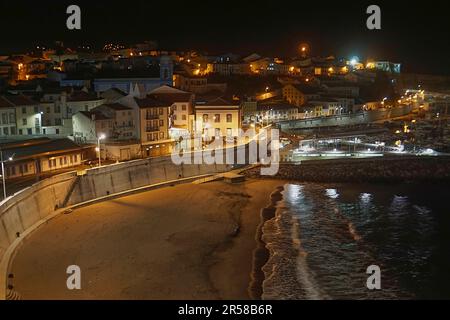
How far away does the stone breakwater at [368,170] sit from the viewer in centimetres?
2905

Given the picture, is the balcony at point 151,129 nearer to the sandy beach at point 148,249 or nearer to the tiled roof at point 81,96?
the tiled roof at point 81,96

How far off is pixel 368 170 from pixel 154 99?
1306 centimetres

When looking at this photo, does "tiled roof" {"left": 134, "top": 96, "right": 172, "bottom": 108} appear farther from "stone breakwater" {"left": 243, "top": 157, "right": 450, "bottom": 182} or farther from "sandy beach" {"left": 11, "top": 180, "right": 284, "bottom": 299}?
"sandy beach" {"left": 11, "top": 180, "right": 284, "bottom": 299}

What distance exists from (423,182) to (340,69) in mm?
39408

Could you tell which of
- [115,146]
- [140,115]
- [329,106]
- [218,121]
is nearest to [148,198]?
[115,146]

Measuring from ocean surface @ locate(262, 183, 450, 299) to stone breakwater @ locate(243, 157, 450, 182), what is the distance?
8.46 ft

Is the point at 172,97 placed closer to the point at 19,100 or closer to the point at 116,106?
the point at 116,106

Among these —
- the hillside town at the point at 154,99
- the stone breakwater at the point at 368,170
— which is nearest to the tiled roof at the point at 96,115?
the hillside town at the point at 154,99

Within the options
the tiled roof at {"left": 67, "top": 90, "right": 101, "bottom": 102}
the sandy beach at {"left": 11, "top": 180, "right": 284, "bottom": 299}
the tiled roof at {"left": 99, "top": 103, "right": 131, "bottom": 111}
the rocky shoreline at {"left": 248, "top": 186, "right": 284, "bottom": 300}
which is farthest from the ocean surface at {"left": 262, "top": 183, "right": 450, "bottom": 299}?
the tiled roof at {"left": 67, "top": 90, "right": 101, "bottom": 102}

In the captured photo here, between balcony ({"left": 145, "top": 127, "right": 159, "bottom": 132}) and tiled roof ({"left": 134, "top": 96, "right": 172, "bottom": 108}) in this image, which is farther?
tiled roof ({"left": 134, "top": 96, "right": 172, "bottom": 108})

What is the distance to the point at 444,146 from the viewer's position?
120 feet

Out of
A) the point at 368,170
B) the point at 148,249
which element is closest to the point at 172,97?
the point at 368,170

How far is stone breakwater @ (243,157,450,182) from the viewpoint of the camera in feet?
95.3

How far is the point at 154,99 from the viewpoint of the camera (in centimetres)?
3128
